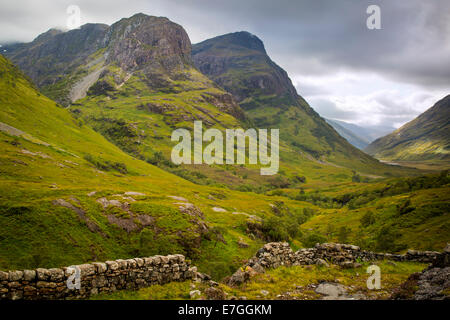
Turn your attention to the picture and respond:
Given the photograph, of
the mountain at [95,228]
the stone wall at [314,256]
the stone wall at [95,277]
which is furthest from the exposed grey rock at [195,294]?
the mountain at [95,228]

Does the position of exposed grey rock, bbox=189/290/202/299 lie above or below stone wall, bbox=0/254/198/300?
below

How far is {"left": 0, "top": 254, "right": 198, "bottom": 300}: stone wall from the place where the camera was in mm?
11422

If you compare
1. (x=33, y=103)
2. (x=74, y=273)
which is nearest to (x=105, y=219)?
(x=74, y=273)

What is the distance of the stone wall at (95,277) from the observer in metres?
11.4

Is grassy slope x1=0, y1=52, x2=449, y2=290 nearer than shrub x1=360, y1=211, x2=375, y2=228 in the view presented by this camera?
Yes

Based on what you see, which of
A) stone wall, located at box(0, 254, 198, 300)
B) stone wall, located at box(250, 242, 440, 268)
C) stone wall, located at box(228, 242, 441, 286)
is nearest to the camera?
stone wall, located at box(0, 254, 198, 300)

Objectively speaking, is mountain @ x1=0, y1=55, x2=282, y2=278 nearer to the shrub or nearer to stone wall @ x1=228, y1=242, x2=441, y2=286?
stone wall @ x1=228, y1=242, x2=441, y2=286

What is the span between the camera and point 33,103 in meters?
146

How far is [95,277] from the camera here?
1345 cm

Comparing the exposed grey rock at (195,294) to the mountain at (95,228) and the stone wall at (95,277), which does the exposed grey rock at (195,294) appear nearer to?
the stone wall at (95,277)

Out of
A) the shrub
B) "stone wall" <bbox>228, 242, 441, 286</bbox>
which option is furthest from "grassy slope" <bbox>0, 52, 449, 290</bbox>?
the shrub

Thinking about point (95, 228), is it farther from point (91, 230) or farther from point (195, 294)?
point (195, 294)
